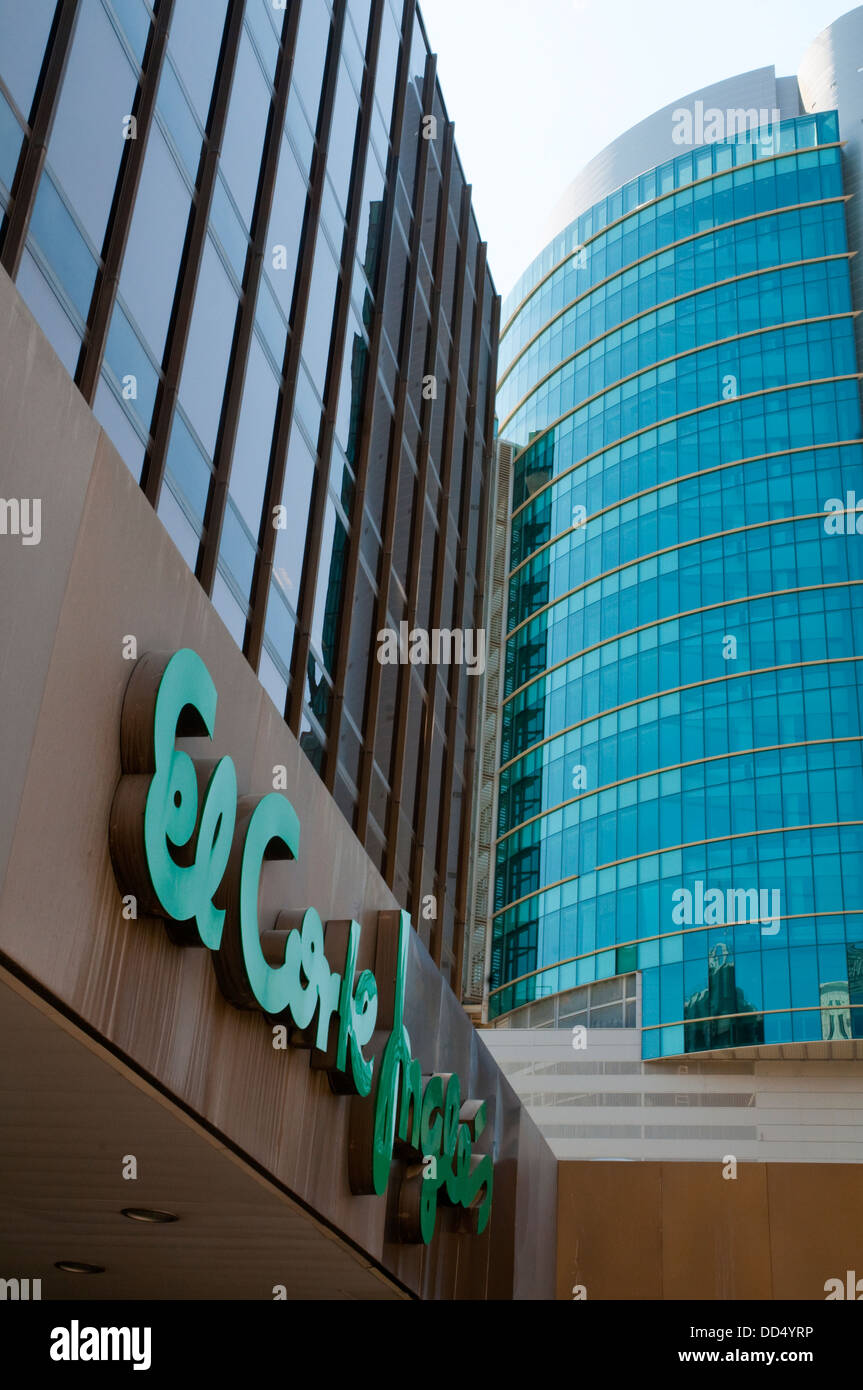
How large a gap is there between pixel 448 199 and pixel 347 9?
260 inches

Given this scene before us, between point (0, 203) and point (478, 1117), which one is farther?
point (478, 1117)

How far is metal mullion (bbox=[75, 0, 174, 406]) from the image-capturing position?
11.5m

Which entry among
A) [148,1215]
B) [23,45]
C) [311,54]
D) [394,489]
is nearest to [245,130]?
[311,54]

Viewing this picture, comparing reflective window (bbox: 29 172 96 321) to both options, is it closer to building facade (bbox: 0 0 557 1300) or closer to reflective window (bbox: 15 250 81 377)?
building facade (bbox: 0 0 557 1300)

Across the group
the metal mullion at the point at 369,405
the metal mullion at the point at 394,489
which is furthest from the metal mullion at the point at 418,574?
the metal mullion at the point at 369,405

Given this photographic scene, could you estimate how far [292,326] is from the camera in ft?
55.3

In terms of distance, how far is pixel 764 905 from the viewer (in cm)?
6384

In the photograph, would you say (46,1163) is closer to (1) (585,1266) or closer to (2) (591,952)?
(1) (585,1266)

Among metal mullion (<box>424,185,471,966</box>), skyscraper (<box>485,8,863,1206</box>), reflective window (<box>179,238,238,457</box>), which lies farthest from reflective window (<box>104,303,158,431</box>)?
skyscraper (<box>485,8,863,1206</box>)

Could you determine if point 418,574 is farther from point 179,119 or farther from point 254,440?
point 179,119

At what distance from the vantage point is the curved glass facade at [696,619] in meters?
64.0

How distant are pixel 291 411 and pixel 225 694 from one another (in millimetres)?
6819

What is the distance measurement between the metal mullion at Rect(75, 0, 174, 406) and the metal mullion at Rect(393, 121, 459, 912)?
10.0m

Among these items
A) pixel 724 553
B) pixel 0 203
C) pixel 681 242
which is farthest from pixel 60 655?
pixel 681 242
